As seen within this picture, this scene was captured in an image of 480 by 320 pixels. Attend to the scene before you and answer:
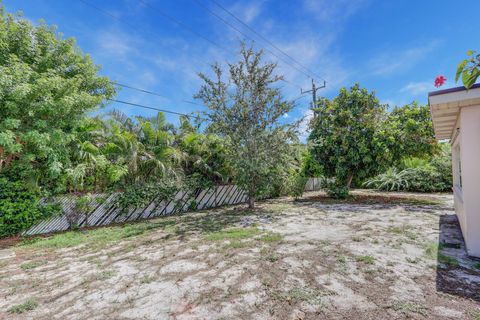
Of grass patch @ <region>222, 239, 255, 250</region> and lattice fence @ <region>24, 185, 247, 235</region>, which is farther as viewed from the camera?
lattice fence @ <region>24, 185, 247, 235</region>

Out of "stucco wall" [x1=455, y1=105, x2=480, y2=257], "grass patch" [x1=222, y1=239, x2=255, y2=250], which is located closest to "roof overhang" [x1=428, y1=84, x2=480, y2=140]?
"stucco wall" [x1=455, y1=105, x2=480, y2=257]

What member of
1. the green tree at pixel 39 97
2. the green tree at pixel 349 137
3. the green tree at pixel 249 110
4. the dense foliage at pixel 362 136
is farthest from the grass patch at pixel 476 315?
the green tree at pixel 349 137

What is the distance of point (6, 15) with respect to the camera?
5.67 metres

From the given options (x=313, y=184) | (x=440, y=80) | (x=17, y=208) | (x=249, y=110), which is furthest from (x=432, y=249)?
(x=313, y=184)

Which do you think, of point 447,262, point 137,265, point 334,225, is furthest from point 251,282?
point 334,225

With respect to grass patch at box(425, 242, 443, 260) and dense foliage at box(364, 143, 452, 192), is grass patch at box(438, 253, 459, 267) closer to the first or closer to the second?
grass patch at box(425, 242, 443, 260)

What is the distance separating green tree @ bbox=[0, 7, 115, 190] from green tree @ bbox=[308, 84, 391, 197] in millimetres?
8513

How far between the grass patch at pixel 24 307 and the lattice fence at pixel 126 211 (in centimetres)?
473

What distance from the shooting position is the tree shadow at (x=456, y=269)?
2.75 meters

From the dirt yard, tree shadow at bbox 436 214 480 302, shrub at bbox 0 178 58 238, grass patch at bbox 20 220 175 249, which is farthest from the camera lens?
shrub at bbox 0 178 58 238

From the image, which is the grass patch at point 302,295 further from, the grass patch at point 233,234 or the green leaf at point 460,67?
the grass patch at point 233,234

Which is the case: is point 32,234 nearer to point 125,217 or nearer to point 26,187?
point 26,187

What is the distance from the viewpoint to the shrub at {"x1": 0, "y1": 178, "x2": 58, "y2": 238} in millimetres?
5805

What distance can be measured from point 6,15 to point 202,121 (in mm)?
5412
